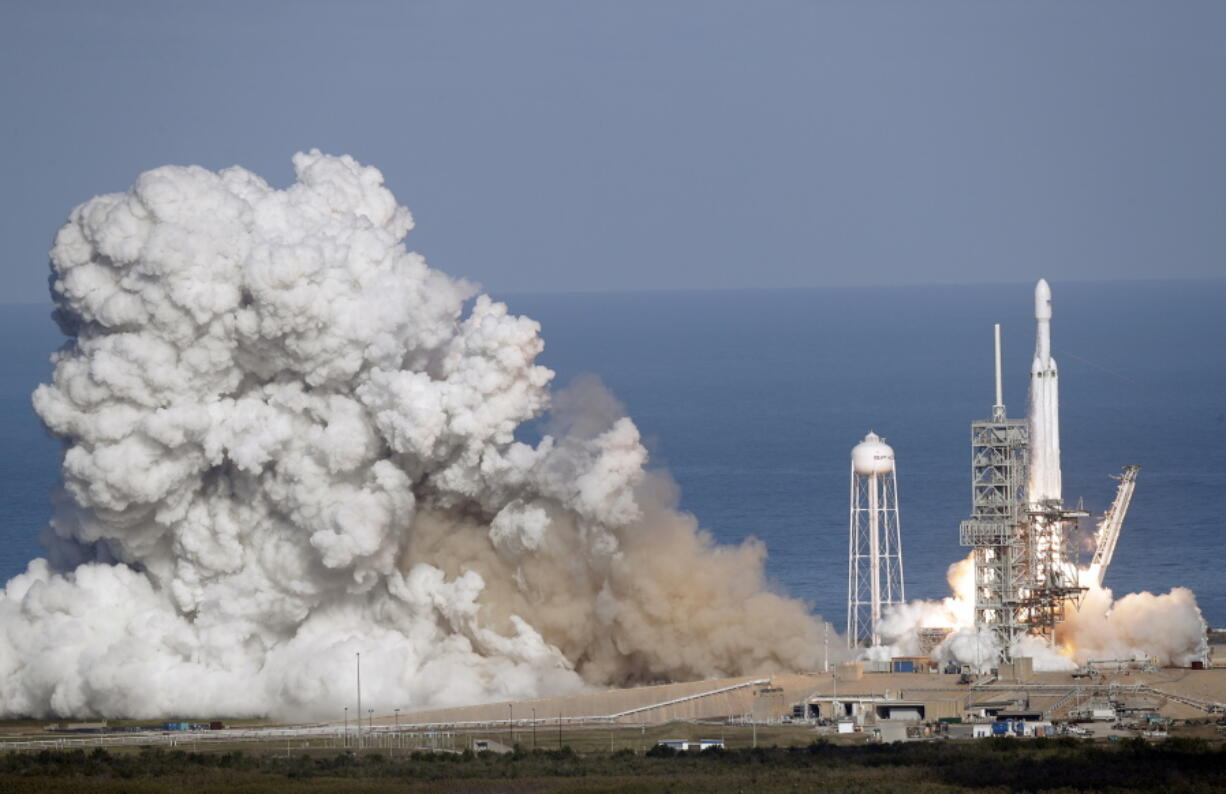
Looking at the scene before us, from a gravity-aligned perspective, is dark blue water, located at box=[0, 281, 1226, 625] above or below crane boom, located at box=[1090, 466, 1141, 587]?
above

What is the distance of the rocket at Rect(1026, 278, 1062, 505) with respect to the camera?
6156 centimetres

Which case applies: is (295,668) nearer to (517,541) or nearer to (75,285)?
(517,541)

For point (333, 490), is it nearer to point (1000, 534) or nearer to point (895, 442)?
point (1000, 534)

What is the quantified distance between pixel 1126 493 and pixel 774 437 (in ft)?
198

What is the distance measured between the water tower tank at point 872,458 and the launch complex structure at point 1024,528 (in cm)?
225

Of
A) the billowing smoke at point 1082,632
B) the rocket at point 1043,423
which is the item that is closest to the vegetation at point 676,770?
the billowing smoke at point 1082,632

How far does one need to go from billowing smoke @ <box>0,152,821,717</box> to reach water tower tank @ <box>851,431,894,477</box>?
10.2ft

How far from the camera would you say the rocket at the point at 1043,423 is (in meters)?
61.6

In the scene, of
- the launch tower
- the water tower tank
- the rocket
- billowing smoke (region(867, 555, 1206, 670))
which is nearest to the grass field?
billowing smoke (region(867, 555, 1206, 670))

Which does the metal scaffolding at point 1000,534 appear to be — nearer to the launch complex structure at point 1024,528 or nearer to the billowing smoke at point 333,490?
the launch complex structure at point 1024,528

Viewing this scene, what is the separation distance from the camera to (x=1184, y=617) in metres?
60.4

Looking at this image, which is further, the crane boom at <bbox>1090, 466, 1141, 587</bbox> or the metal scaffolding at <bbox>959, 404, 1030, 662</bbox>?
the crane boom at <bbox>1090, 466, 1141, 587</bbox>

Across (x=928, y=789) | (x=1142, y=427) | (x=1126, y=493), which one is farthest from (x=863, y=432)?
(x=928, y=789)

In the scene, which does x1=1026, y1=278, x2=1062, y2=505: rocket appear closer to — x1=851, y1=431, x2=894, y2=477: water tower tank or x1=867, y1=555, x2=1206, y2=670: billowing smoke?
x1=867, y1=555, x2=1206, y2=670: billowing smoke
